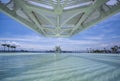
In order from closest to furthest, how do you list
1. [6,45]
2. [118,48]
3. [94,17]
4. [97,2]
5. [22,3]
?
[97,2] < [22,3] < [94,17] < [118,48] < [6,45]

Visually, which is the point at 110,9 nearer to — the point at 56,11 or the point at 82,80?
the point at 56,11

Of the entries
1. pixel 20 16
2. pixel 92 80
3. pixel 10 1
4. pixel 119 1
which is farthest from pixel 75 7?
pixel 92 80

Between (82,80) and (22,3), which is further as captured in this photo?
(22,3)

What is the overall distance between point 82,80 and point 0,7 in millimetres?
13864

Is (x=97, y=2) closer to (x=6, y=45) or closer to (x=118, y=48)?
(x=118, y=48)

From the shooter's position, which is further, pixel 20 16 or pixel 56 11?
pixel 20 16

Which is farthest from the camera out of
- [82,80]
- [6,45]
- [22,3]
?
[6,45]

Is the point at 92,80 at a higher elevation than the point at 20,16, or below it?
below

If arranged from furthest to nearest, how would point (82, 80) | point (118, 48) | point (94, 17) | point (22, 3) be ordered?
point (118, 48) < point (94, 17) < point (22, 3) < point (82, 80)

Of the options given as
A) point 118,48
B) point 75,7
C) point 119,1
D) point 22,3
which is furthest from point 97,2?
point 118,48

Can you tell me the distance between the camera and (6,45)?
7119cm

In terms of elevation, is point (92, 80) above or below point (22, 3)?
below

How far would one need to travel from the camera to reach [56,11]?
17.8m

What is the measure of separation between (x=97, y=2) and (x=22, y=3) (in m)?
7.44
